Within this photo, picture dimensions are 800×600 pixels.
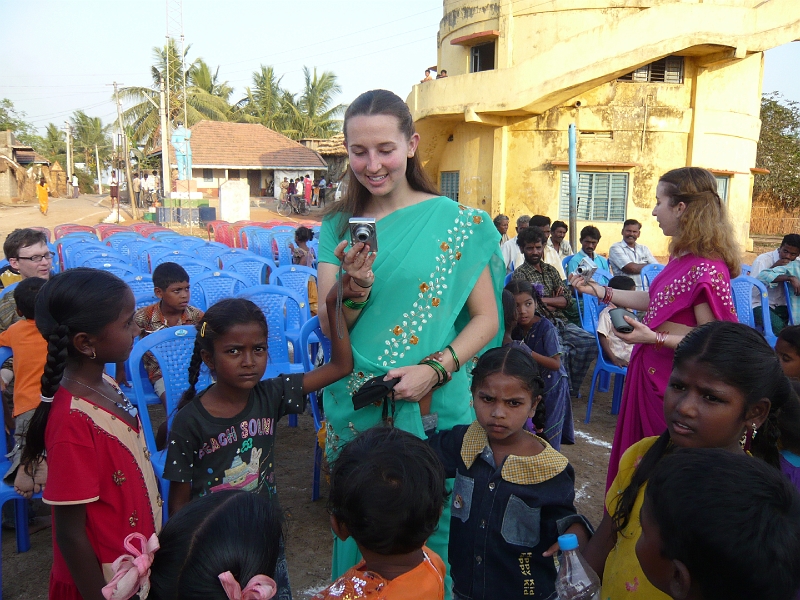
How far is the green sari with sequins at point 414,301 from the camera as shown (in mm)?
1802

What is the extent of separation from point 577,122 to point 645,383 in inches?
559

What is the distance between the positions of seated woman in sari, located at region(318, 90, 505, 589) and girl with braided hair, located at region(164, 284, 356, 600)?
13cm

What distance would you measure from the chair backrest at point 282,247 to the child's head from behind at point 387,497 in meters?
7.64

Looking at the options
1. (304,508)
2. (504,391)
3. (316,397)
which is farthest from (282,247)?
(504,391)

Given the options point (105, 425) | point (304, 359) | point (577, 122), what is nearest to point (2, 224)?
point (577, 122)

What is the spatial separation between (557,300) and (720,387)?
3.15 metres

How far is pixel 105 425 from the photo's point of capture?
5.39ft

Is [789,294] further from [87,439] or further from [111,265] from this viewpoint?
[111,265]

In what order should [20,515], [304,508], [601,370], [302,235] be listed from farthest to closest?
[302,235] → [601,370] → [304,508] → [20,515]

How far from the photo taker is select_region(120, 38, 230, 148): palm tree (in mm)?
32406

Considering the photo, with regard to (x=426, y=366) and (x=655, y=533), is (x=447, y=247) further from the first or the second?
(x=655, y=533)

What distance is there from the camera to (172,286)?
3912 millimetres

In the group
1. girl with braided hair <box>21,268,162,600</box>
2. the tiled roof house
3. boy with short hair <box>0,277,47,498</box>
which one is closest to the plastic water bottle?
girl with braided hair <box>21,268,162,600</box>

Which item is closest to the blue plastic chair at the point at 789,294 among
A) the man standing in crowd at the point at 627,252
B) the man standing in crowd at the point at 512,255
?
the man standing in crowd at the point at 627,252
